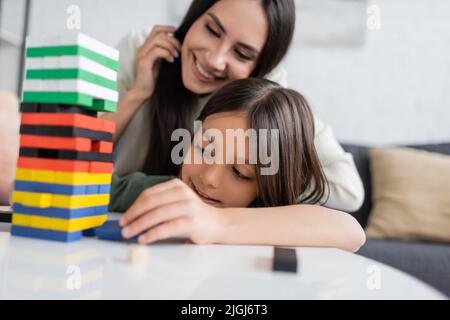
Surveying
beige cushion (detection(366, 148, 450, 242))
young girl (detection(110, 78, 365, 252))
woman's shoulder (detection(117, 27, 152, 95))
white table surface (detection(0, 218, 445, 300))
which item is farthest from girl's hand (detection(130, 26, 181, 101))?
beige cushion (detection(366, 148, 450, 242))

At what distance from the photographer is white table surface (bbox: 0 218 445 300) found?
1.20 feet

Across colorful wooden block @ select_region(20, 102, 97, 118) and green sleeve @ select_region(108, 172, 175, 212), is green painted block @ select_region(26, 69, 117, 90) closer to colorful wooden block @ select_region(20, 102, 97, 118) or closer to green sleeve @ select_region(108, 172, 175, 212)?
colorful wooden block @ select_region(20, 102, 97, 118)

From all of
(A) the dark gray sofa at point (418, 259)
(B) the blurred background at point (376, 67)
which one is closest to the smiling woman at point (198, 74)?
(A) the dark gray sofa at point (418, 259)

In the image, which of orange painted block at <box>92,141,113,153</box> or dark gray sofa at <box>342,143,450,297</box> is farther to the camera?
dark gray sofa at <box>342,143,450,297</box>

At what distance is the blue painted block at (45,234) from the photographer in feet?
1.79

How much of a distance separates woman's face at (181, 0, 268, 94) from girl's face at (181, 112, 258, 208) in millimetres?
300

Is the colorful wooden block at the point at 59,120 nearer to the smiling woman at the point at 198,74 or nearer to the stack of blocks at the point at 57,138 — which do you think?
the stack of blocks at the point at 57,138

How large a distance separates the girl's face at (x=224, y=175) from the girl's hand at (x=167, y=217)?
0.32m

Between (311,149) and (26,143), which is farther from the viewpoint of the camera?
(311,149)

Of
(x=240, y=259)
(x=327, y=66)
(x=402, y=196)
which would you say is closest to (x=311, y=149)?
(x=240, y=259)

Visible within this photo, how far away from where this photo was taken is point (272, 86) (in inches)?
42.1

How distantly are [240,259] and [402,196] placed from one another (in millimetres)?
1406

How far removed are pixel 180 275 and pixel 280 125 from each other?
0.60m

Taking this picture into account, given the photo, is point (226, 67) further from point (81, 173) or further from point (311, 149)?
point (81, 173)
